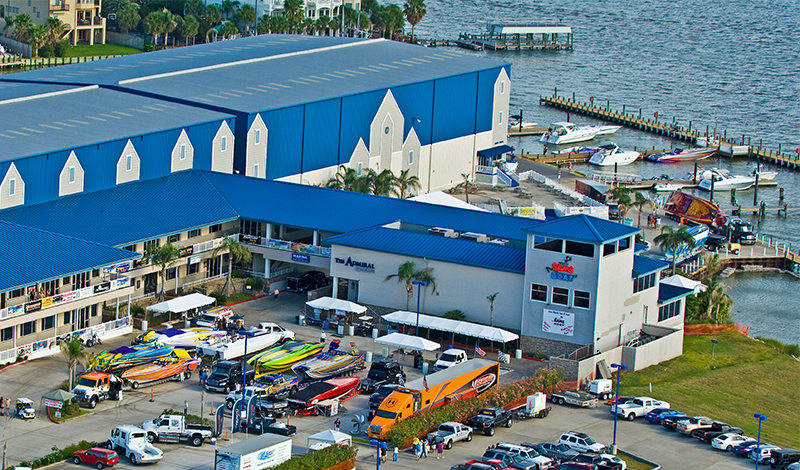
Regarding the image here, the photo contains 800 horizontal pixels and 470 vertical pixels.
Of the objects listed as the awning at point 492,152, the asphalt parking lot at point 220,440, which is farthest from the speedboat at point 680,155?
the asphalt parking lot at point 220,440

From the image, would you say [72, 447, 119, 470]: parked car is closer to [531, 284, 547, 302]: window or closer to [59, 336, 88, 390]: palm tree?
[59, 336, 88, 390]: palm tree

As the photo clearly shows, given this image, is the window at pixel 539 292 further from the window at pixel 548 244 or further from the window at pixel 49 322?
the window at pixel 49 322

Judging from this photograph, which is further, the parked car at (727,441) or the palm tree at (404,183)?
the palm tree at (404,183)

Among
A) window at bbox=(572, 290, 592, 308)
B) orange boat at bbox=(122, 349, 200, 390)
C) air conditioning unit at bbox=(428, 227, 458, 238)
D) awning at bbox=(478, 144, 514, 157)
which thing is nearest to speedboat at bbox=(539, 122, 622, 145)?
awning at bbox=(478, 144, 514, 157)

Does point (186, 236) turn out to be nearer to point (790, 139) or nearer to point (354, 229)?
point (354, 229)

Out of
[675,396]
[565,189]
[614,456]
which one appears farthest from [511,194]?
[614,456]
